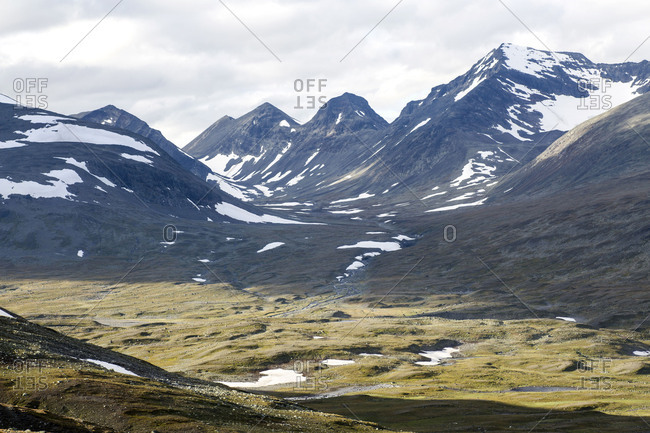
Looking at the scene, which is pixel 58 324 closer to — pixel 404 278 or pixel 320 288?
pixel 320 288

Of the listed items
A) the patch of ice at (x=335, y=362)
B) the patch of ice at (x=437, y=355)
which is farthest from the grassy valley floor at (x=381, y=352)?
the patch of ice at (x=437, y=355)

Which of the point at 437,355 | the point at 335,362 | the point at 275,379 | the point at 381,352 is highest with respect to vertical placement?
the point at 381,352

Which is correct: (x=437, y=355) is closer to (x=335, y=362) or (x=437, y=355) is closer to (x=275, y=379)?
(x=335, y=362)

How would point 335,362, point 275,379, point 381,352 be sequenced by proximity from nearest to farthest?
point 275,379, point 335,362, point 381,352

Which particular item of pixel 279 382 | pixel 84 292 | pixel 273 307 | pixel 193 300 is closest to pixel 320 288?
pixel 273 307

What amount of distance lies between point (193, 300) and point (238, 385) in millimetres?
92463

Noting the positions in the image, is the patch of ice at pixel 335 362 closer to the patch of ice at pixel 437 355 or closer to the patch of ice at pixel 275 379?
the patch of ice at pixel 275 379

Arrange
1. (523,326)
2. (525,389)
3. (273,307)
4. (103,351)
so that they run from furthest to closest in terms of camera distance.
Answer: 1. (273,307)
2. (523,326)
3. (525,389)
4. (103,351)

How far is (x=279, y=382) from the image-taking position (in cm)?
9625

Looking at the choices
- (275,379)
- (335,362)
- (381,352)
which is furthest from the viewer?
(381,352)

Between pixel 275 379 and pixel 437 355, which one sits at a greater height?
pixel 437 355

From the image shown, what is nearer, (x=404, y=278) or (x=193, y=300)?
(x=193, y=300)

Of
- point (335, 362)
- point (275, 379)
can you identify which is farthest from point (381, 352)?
point (275, 379)

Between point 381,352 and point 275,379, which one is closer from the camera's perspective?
point 275,379
